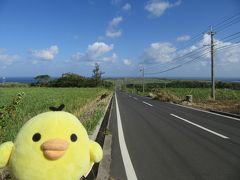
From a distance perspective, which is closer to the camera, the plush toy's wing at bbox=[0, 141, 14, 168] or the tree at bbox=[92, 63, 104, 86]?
the plush toy's wing at bbox=[0, 141, 14, 168]

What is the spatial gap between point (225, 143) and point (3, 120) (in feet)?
20.6

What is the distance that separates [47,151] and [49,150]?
23 millimetres

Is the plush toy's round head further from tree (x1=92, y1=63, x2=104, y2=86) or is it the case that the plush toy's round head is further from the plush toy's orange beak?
tree (x1=92, y1=63, x2=104, y2=86)

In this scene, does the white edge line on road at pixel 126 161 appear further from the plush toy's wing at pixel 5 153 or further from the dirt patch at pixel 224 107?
the dirt patch at pixel 224 107

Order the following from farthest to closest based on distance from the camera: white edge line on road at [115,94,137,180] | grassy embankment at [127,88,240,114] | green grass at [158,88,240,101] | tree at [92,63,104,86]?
tree at [92,63,104,86]
green grass at [158,88,240,101]
grassy embankment at [127,88,240,114]
white edge line on road at [115,94,137,180]

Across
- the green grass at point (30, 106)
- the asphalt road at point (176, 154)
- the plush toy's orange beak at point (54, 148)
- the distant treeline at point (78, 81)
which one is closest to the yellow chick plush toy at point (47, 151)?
the plush toy's orange beak at point (54, 148)

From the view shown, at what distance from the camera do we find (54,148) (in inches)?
114

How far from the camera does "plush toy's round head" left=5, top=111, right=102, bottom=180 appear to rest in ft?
9.73

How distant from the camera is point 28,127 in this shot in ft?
10.3

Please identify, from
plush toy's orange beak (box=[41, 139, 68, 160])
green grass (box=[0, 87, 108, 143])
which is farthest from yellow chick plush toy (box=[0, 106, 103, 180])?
green grass (box=[0, 87, 108, 143])

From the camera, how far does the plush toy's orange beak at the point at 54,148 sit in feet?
9.49

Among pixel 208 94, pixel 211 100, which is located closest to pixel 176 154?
pixel 211 100

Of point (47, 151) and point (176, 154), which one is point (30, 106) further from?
point (47, 151)

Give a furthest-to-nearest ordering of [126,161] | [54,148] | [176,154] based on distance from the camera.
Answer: [176,154], [126,161], [54,148]
